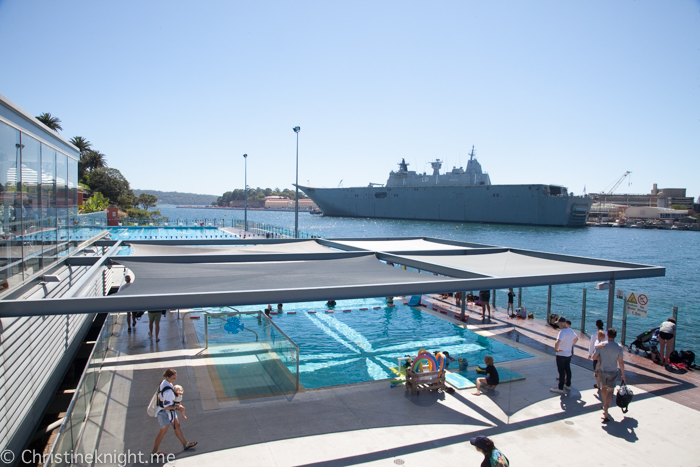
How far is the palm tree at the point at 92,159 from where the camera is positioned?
74500 mm

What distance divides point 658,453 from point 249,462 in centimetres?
596

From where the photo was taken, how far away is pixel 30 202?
682 centimetres

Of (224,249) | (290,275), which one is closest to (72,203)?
(224,249)

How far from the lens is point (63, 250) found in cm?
903

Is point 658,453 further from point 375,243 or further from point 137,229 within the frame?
point 137,229

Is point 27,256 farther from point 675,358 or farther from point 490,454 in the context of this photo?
point 675,358

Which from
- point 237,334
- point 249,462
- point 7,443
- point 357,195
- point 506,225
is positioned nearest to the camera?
point 7,443

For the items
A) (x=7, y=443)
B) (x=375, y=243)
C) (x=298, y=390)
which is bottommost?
(x=298, y=390)

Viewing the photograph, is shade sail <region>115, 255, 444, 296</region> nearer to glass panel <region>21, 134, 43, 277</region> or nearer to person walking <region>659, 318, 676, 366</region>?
glass panel <region>21, 134, 43, 277</region>

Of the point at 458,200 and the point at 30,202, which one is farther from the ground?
the point at 458,200

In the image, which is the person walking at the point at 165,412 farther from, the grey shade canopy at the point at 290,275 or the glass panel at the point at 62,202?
the glass panel at the point at 62,202

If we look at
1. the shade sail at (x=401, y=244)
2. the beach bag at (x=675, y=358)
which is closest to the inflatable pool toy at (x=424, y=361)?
the shade sail at (x=401, y=244)

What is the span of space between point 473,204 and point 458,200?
3.52m

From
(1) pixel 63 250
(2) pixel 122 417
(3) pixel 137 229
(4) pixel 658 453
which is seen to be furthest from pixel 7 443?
(3) pixel 137 229
